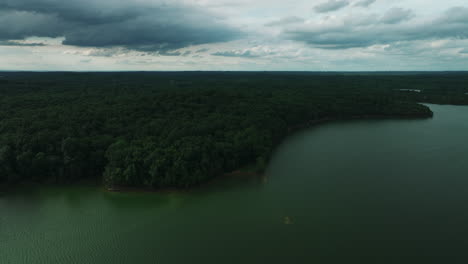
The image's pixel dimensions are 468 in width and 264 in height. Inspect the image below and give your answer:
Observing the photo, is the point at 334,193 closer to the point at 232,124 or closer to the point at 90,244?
the point at 232,124

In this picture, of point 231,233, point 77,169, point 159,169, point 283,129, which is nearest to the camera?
point 231,233

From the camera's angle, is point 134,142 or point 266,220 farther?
point 134,142

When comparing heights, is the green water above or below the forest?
below

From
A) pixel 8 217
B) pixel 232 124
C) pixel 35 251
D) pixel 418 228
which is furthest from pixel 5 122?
pixel 418 228

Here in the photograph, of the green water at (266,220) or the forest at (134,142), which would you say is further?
the forest at (134,142)

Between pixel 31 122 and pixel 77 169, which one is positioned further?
pixel 31 122

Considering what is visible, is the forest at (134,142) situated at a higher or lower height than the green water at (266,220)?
higher

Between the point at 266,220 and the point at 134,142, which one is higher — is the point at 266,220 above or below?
below

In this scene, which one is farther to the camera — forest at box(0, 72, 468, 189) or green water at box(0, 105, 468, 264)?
forest at box(0, 72, 468, 189)
